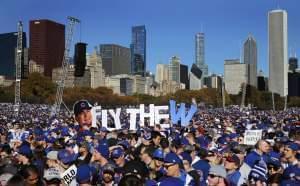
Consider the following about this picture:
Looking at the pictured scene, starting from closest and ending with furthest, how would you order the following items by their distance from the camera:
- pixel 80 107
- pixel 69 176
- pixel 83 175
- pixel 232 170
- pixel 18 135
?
pixel 83 175, pixel 69 176, pixel 232 170, pixel 18 135, pixel 80 107

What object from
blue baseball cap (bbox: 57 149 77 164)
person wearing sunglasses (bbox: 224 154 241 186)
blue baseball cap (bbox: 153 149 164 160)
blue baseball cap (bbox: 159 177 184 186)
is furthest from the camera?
blue baseball cap (bbox: 57 149 77 164)

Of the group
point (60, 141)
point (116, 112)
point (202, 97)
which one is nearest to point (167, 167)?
point (60, 141)

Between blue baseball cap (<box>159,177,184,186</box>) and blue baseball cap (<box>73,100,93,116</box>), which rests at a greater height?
blue baseball cap (<box>73,100,93,116</box>)

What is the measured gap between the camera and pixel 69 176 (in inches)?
305

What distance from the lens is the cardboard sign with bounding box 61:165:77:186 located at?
7.67m

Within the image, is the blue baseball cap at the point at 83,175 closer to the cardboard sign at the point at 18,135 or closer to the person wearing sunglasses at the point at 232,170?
the person wearing sunglasses at the point at 232,170

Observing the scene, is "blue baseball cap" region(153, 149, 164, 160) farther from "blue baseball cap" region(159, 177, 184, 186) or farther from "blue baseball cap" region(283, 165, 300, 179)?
"blue baseball cap" region(159, 177, 184, 186)

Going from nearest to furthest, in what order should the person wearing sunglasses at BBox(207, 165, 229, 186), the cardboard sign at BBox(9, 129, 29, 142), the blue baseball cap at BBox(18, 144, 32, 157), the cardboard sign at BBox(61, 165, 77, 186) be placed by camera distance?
the person wearing sunglasses at BBox(207, 165, 229, 186)
the cardboard sign at BBox(61, 165, 77, 186)
the blue baseball cap at BBox(18, 144, 32, 157)
the cardboard sign at BBox(9, 129, 29, 142)

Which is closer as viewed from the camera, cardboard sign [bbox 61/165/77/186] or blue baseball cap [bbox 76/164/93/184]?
blue baseball cap [bbox 76/164/93/184]

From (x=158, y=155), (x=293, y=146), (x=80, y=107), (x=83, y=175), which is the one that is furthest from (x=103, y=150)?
(x=80, y=107)

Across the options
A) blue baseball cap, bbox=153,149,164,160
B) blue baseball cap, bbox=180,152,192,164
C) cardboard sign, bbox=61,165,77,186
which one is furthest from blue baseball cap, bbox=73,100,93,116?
cardboard sign, bbox=61,165,77,186

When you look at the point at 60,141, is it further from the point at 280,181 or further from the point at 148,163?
the point at 280,181

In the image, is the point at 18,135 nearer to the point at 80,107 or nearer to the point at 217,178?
the point at 80,107

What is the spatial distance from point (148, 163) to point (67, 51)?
33.3m
